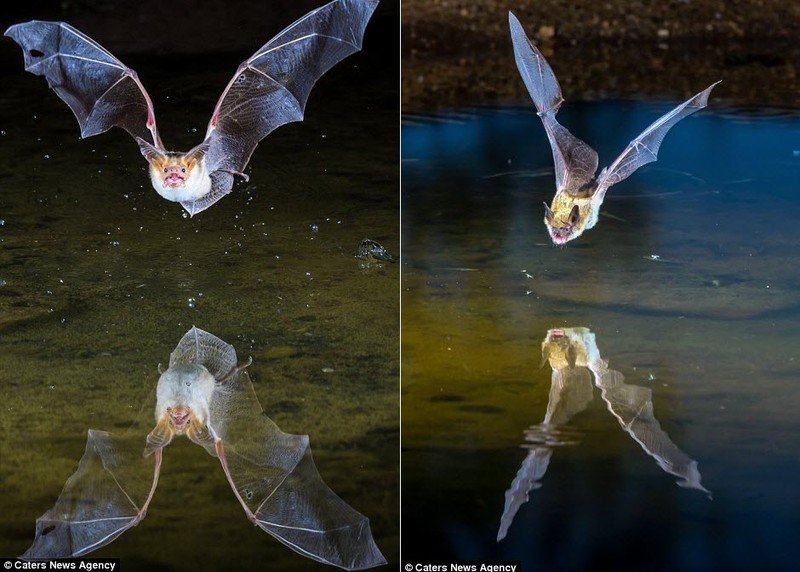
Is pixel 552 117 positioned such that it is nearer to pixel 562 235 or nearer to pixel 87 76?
pixel 562 235

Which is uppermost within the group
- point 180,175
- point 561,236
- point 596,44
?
point 180,175

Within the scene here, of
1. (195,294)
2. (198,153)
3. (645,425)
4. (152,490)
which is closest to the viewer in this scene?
(152,490)

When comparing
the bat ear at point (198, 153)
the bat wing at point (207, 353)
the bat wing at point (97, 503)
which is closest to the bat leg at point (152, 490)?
the bat wing at point (97, 503)

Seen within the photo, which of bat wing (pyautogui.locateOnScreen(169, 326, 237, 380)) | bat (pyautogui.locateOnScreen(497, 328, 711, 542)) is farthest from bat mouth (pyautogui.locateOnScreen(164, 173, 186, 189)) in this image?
bat (pyautogui.locateOnScreen(497, 328, 711, 542))

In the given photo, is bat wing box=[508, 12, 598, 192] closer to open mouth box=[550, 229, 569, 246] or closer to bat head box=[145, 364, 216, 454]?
A: open mouth box=[550, 229, 569, 246]

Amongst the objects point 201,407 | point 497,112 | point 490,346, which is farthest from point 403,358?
point 497,112

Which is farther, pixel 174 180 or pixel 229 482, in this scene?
pixel 174 180

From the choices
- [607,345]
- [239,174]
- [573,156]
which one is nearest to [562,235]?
[573,156]
